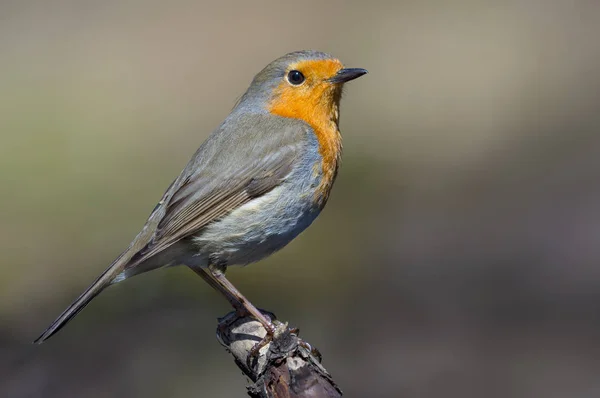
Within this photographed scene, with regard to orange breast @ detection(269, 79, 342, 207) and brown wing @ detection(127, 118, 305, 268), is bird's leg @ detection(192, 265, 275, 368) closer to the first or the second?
brown wing @ detection(127, 118, 305, 268)

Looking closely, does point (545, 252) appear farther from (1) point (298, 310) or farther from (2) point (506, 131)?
(2) point (506, 131)

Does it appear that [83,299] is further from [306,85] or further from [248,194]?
[306,85]

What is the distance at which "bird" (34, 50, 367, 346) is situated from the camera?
419 centimetres

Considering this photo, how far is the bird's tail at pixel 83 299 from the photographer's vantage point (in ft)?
13.1

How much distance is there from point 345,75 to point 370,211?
4.84 meters

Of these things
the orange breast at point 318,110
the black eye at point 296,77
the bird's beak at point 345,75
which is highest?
the bird's beak at point 345,75

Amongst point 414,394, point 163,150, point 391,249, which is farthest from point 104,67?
point 414,394

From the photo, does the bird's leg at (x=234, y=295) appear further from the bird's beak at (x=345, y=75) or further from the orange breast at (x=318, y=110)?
the bird's beak at (x=345, y=75)

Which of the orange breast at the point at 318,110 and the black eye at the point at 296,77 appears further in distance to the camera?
the black eye at the point at 296,77

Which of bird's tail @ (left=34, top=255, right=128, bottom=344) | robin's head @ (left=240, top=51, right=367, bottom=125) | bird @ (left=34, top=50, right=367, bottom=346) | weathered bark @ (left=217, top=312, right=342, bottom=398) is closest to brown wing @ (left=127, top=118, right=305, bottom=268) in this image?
bird @ (left=34, top=50, right=367, bottom=346)

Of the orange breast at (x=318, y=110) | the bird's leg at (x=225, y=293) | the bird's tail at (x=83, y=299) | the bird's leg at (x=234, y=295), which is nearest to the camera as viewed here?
the bird's tail at (x=83, y=299)

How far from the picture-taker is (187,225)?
13.7 ft

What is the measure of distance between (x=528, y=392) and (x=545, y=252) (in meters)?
2.27

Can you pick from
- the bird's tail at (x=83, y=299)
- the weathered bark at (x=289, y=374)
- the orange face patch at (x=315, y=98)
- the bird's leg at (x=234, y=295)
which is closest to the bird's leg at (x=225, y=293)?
the bird's leg at (x=234, y=295)
